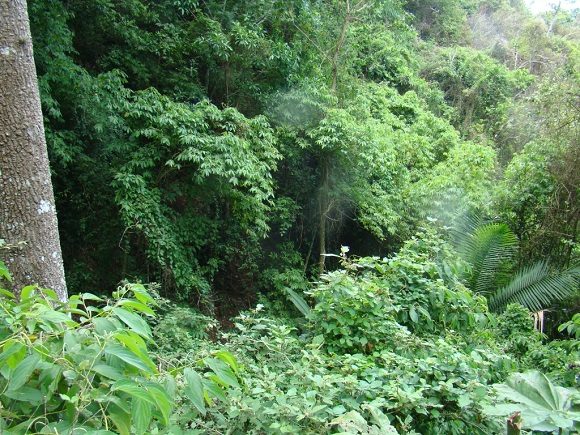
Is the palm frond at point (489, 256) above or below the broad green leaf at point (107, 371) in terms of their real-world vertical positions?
below

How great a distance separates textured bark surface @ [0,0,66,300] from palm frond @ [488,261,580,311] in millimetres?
6446

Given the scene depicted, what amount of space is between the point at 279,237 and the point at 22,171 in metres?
6.38

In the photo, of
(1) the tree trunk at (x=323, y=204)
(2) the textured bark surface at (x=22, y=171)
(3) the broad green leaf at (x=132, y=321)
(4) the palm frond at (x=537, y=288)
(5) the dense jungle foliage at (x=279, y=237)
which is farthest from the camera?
(1) the tree trunk at (x=323, y=204)

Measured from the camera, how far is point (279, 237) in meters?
8.95

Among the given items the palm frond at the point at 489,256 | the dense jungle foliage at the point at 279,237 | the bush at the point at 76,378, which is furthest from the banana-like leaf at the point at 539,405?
the palm frond at the point at 489,256

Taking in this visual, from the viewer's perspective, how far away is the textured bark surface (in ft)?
8.88

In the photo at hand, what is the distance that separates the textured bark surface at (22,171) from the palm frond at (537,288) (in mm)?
6446

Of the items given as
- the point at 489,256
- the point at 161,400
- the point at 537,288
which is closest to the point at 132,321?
the point at 161,400

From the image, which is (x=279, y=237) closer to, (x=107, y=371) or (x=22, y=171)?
(x=22, y=171)

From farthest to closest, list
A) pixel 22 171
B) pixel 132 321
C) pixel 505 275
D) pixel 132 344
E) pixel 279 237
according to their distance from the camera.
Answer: pixel 279 237 → pixel 505 275 → pixel 22 171 → pixel 132 321 → pixel 132 344

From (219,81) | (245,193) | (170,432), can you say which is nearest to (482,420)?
(170,432)

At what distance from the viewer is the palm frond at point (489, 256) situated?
7262mm

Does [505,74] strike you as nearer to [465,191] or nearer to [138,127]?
[465,191]

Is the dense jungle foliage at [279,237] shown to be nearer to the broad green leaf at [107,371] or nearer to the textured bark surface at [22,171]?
the broad green leaf at [107,371]
